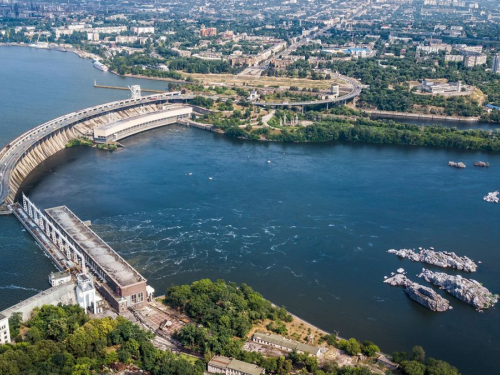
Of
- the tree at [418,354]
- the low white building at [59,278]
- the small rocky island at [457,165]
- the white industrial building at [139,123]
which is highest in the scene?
the white industrial building at [139,123]

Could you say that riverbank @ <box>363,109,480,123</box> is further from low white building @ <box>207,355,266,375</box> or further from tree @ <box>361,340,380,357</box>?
low white building @ <box>207,355,266,375</box>

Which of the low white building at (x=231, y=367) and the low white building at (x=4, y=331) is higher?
the low white building at (x=4, y=331)

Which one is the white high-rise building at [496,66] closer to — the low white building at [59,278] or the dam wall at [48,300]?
the low white building at [59,278]

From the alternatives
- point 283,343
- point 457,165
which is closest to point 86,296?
point 283,343

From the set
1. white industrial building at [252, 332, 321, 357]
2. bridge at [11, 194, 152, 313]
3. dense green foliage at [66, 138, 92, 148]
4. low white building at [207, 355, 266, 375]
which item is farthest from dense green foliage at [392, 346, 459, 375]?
dense green foliage at [66, 138, 92, 148]

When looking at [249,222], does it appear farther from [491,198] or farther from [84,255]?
[491,198]

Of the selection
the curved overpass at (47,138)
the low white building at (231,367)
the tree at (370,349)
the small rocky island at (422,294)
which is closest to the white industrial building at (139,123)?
the curved overpass at (47,138)
